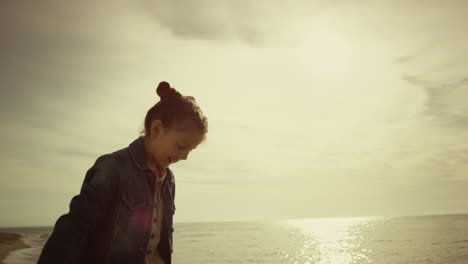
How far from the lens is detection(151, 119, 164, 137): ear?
94.3 inches

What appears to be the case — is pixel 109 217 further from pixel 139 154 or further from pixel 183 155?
pixel 183 155

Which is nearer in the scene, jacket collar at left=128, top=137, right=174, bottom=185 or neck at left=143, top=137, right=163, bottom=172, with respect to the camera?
jacket collar at left=128, top=137, right=174, bottom=185

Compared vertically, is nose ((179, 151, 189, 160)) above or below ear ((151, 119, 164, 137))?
below

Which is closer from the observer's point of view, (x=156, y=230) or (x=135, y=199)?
(x=135, y=199)

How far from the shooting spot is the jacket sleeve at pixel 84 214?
5.69 ft

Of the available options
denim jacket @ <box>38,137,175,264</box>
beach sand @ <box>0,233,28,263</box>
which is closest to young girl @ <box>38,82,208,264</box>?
denim jacket @ <box>38,137,175,264</box>

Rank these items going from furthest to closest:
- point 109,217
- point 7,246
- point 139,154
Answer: point 7,246 < point 139,154 < point 109,217

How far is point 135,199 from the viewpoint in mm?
2146

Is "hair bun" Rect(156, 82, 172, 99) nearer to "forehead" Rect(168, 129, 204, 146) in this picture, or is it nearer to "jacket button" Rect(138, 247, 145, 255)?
"forehead" Rect(168, 129, 204, 146)

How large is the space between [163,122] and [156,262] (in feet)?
3.39

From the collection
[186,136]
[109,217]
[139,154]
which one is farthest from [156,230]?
[186,136]

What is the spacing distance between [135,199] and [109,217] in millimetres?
196

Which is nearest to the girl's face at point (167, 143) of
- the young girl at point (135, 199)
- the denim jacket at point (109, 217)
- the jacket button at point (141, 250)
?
the young girl at point (135, 199)

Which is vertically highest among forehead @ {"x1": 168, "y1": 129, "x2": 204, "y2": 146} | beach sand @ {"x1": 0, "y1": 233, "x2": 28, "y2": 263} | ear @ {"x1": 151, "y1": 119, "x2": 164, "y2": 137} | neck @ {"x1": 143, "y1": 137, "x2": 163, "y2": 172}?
ear @ {"x1": 151, "y1": 119, "x2": 164, "y2": 137}
